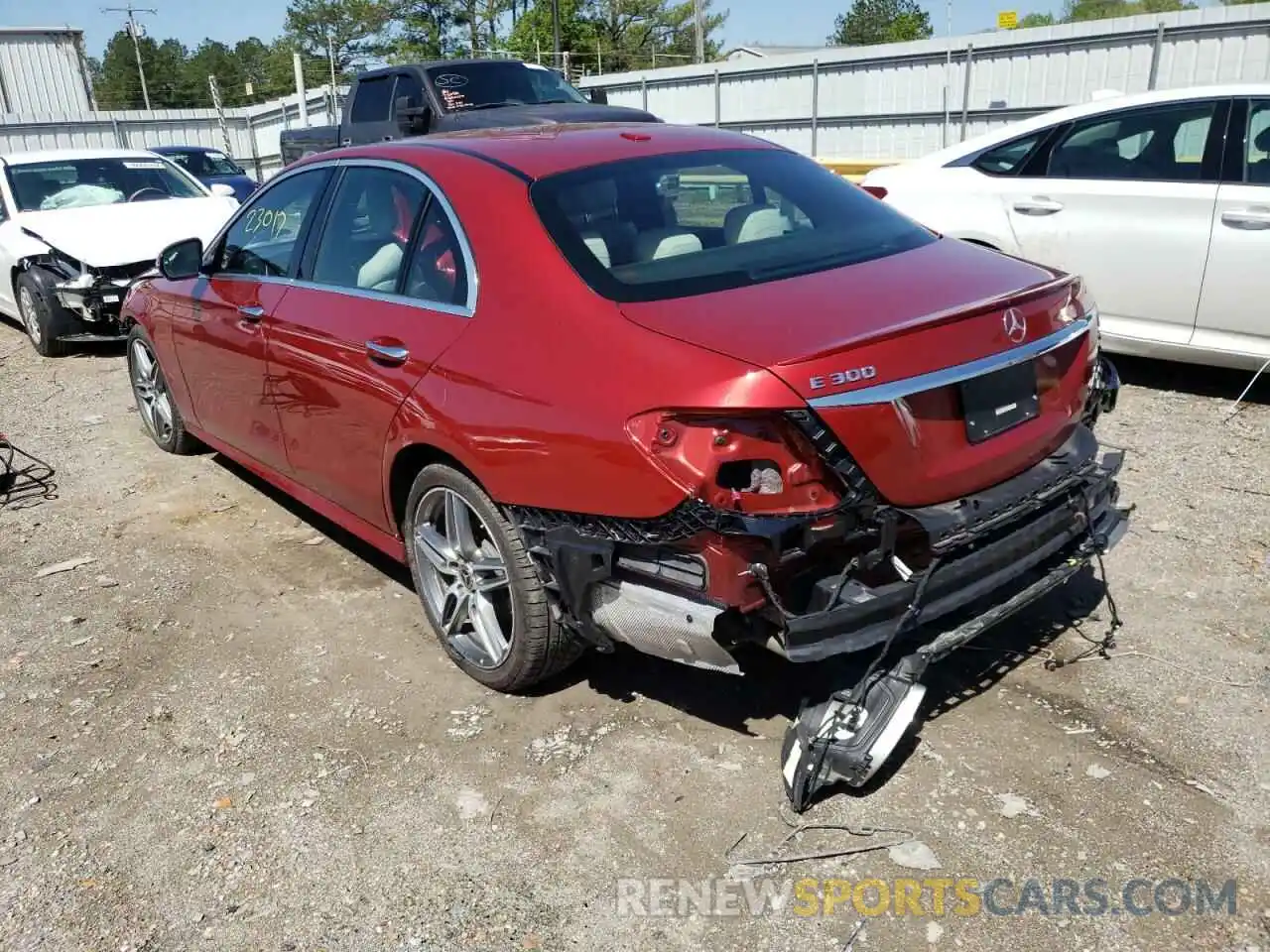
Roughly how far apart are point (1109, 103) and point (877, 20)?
7936 cm

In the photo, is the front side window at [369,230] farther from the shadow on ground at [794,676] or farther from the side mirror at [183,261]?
the shadow on ground at [794,676]

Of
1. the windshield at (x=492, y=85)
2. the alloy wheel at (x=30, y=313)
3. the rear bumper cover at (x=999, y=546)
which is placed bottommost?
the alloy wheel at (x=30, y=313)

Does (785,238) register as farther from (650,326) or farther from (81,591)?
(81,591)

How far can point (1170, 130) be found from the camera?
5816 millimetres

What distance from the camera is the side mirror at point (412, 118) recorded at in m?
10.3

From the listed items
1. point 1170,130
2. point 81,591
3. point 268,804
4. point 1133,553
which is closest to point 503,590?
point 268,804

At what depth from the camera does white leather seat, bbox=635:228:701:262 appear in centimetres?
321

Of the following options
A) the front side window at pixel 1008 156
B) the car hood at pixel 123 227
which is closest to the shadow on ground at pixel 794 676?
the front side window at pixel 1008 156

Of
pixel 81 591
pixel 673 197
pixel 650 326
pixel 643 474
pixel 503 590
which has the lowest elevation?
pixel 81 591

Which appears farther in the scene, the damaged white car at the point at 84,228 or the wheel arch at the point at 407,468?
the damaged white car at the point at 84,228

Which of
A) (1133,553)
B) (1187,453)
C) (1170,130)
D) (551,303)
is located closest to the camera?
(551,303)

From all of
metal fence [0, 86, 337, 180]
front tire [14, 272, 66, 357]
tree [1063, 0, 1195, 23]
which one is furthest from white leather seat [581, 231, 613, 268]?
tree [1063, 0, 1195, 23]

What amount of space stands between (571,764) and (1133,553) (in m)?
2.51

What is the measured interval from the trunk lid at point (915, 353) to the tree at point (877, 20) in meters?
78.4
